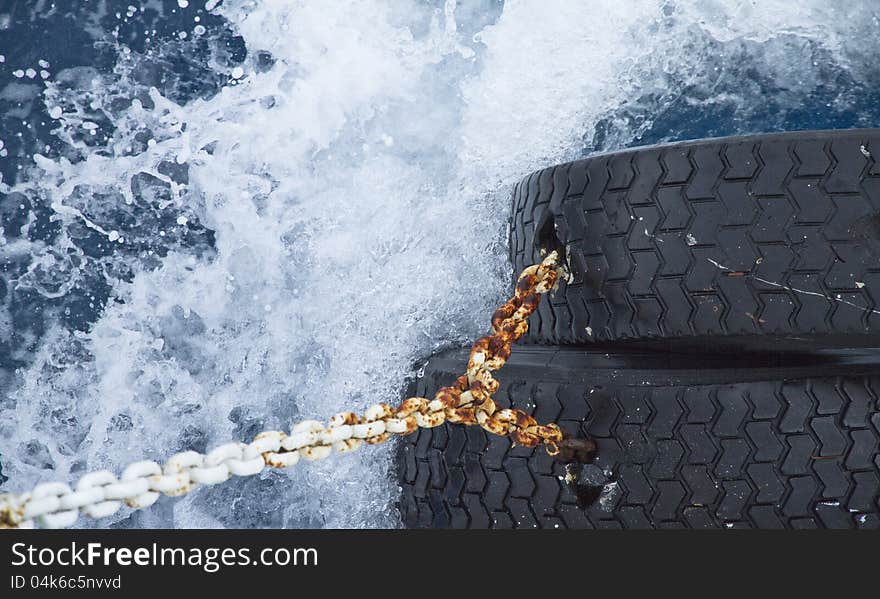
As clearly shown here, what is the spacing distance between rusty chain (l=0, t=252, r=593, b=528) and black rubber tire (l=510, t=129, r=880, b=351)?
0.16m

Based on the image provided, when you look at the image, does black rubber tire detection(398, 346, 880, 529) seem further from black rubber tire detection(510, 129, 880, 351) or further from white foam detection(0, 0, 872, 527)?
white foam detection(0, 0, 872, 527)

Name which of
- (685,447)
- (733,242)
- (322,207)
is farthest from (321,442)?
(322,207)

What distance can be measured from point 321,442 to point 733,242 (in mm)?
824

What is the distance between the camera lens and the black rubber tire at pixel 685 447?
67.9 inches

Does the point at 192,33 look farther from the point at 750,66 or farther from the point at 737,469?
the point at 737,469

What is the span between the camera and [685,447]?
1.78m

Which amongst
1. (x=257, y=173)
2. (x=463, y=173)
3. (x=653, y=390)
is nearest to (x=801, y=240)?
(x=653, y=390)

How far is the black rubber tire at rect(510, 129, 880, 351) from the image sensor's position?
170 centimetres

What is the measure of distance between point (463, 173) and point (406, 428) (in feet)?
4.60

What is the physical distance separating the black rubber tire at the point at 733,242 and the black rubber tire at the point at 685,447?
0.09m

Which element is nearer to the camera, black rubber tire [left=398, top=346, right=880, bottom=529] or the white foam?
black rubber tire [left=398, top=346, right=880, bottom=529]

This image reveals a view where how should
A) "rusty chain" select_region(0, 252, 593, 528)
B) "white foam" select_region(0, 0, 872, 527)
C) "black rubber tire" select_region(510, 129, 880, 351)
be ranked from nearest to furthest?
1. "rusty chain" select_region(0, 252, 593, 528)
2. "black rubber tire" select_region(510, 129, 880, 351)
3. "white foam" select_region(0, 0, 872, 527)

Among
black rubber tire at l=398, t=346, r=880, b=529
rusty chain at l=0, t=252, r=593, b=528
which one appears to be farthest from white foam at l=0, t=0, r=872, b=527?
rusty chain at l=0, t=252, r=593, b=528

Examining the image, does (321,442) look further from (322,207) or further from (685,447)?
(322,207)
